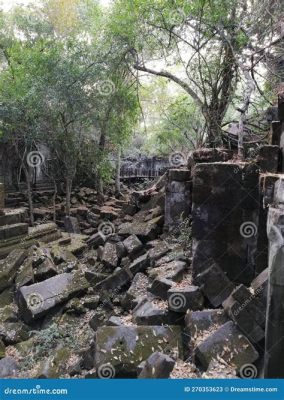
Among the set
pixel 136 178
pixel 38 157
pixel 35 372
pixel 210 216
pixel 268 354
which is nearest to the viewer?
pixel 268 354

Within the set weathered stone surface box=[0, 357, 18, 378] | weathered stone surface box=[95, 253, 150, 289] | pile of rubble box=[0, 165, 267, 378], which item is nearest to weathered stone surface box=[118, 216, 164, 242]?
pile of rubble box=[0, 165, 267, 378]

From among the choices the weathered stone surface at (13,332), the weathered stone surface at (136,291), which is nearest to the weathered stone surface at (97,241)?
the weathered stone surface at (136,291)

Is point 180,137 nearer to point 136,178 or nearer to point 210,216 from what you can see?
point 136,178

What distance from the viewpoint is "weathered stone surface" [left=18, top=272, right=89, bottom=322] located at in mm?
5781

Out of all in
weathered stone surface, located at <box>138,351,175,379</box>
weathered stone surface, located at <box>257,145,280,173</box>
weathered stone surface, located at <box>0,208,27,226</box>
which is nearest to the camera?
weathered stone surface, located at <box>138,351,175,379</box>

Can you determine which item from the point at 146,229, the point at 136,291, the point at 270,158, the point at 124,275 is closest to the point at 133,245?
the point at 146,229

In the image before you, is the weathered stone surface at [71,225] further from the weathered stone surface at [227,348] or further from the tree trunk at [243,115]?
the weathered stone surface at [227,348]

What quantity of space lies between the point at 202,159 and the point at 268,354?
413cm

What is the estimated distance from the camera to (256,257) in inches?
175

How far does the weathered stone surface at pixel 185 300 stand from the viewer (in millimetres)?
4293

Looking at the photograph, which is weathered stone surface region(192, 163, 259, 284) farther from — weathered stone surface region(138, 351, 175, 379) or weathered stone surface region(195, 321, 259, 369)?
weathered stone surface region(138, 351, 175, 379)

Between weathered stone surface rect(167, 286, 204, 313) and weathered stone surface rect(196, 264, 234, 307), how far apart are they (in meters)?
0.11

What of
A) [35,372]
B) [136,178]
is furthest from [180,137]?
[35,372]

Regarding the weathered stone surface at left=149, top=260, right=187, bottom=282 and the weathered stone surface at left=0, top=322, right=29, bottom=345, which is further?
the weathered stone surface at left=0, top=322, right=29, bottom=345
